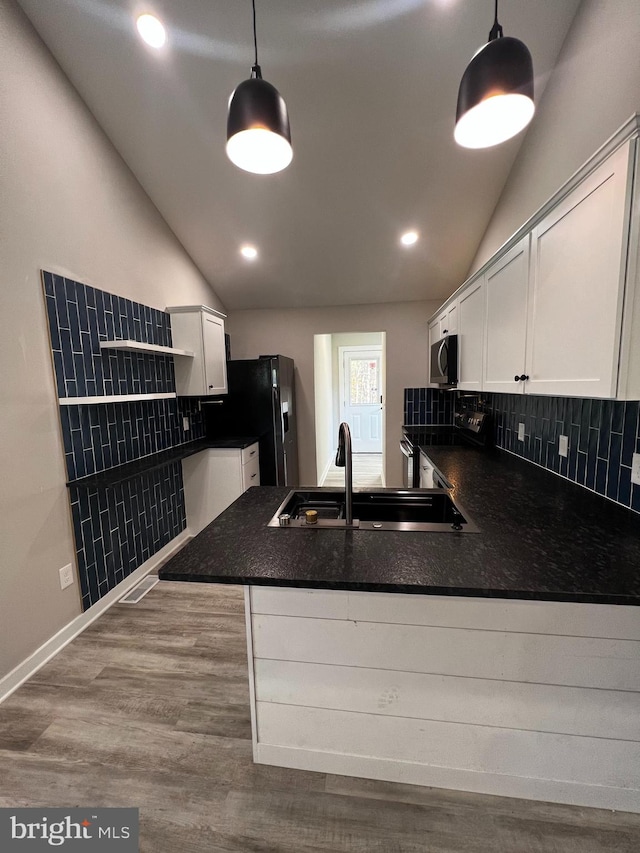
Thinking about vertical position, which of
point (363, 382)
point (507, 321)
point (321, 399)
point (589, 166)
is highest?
point (589, 166)

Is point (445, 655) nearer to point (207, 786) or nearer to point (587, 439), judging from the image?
point (207, 786)

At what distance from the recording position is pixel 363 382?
695cm

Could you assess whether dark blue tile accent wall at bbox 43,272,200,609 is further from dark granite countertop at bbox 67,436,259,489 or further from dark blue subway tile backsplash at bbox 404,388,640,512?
dark blue subway tile backsplash at bbox 404,388,640,512

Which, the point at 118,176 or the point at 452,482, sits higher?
the point at 118,176

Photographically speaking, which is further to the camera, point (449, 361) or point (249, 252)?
point (249, 252)

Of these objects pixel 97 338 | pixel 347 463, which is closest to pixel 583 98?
pixel 347 463

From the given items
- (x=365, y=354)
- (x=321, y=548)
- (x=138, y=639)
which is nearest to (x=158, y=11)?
(x=321, y=548)

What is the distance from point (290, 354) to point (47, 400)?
2854 millimetres

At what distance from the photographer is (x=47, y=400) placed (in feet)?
6.36

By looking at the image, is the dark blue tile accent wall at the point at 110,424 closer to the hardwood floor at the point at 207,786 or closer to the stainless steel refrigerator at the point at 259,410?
the stainless steel refrigerator at the point at 259,410

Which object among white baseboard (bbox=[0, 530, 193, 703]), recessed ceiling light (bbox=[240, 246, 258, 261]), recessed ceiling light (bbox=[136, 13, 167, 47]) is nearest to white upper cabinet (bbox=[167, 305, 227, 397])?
recessed ceiling light (bbox=[240, 246, 258, 261])

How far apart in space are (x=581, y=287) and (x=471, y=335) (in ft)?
3.99

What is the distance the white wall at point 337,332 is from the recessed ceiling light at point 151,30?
8.33 ft

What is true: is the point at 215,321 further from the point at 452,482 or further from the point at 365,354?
the point at 365,354
